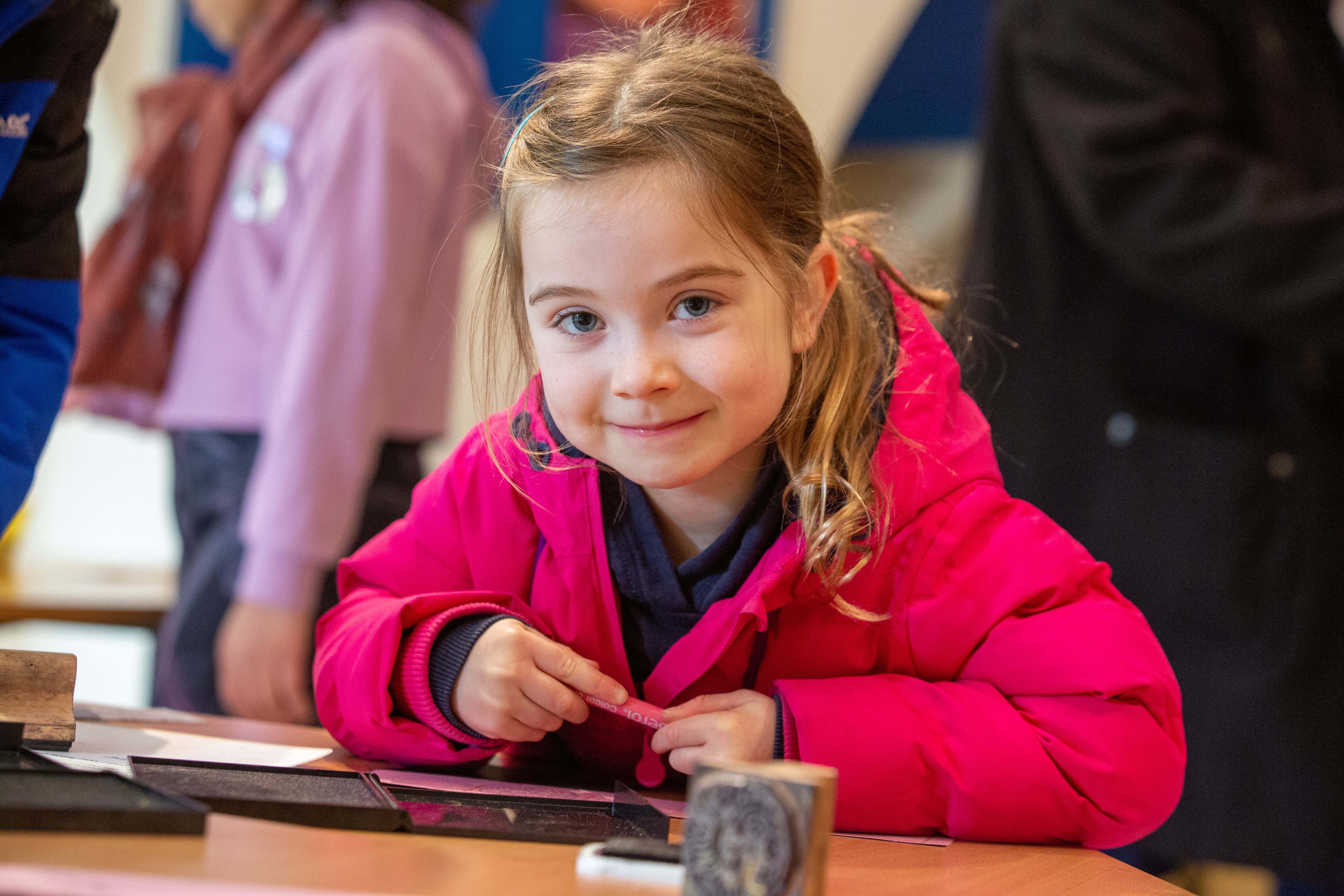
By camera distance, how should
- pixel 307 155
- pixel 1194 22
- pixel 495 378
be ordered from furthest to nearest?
pixel 307 155 → pixel 1194 22 → pixel 495 378

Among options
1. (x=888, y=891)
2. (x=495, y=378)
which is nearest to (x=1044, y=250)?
(x=495, y=378)

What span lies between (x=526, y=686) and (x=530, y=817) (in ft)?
0.39

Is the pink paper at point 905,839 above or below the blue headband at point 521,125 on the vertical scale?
below

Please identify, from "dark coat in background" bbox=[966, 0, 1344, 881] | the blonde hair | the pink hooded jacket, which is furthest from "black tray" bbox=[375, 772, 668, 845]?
"dark coat in background" bbox=[966, 0, 1344, 881]

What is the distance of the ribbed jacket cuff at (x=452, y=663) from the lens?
894mm

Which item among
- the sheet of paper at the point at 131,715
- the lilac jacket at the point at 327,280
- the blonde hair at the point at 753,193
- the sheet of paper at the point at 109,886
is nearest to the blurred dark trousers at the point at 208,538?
the lilac jacket at the point at 327,280

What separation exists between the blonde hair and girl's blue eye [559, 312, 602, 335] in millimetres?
86

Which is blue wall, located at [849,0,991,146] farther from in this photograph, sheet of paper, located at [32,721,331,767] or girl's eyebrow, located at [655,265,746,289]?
sheet of paper, located at [32,721,331,767]

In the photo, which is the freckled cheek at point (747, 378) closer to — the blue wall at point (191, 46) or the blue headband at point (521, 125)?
the blue headband at point (521, 125)

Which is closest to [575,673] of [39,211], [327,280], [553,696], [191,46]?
[553,696]

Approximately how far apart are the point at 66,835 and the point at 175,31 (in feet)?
8.80

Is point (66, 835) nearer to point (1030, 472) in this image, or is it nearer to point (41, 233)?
point (41, 233)

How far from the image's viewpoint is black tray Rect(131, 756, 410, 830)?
690 mm

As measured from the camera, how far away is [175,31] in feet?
9.49
